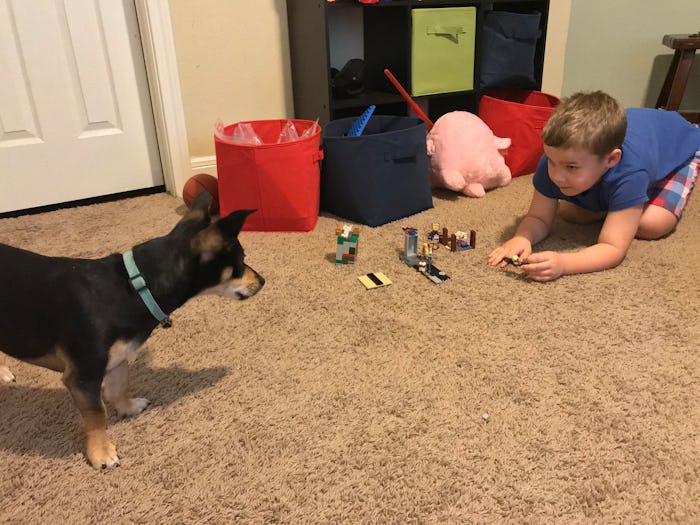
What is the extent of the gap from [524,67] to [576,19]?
1.85 ft

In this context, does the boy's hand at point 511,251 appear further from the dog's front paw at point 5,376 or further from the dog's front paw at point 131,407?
the dog's front paw at point 5,376

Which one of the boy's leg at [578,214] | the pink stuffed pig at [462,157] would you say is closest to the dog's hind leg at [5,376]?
the pink stuffed pig at [462,157]

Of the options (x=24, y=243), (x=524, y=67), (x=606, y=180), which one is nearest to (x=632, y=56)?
(x=524, y=67)

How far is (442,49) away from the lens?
2.16 meters

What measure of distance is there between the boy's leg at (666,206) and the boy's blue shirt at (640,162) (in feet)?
0.10

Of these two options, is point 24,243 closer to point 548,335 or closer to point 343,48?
point 343,48

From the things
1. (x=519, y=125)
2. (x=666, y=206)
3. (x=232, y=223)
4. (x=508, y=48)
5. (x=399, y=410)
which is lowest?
(x=399, y=410)

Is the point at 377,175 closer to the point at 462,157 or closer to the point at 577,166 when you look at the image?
the point at 462,157

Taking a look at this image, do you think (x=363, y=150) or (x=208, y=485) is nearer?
(x=208, y=485)

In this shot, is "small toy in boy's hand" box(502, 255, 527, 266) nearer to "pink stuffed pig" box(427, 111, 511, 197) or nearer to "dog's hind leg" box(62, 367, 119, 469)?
"pink stuffed pig" box(427, 111, 511, 197)

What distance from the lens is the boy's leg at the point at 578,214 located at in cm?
177

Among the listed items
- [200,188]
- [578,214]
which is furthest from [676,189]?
[200,188]

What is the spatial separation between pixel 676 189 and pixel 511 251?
542 mm

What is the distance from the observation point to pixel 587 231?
1.74 m
